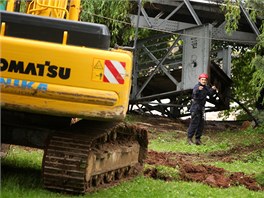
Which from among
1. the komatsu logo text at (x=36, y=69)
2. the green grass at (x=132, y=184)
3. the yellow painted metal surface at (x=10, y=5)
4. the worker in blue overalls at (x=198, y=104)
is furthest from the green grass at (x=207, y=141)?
the komatsu logo text at (x=36, y=69)

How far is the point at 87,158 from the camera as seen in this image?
20.3ft

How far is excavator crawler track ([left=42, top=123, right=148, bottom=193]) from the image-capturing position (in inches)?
243

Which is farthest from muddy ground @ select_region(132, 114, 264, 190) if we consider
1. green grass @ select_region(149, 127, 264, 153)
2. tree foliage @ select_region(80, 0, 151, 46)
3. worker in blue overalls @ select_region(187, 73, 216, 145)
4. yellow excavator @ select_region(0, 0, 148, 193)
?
tree foliage @ select_region(80, 0, 151, 46)

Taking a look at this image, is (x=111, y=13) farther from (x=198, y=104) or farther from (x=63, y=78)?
(x=63, y=78)

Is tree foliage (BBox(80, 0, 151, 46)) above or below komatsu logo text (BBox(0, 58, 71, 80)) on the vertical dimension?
above

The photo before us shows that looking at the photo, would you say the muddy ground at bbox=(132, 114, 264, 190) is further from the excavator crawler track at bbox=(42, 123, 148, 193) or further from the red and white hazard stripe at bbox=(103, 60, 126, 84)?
the red and white hazard stripe at bbox=(103, 60, 126, 84)

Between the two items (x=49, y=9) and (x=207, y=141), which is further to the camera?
(x=207, y=141)

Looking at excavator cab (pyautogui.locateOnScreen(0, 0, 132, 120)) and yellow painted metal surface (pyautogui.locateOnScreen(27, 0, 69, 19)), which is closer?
excavator cab (pyautogui.locateOnScreen(0, 0, 132, 120))

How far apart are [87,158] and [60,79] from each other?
891mm

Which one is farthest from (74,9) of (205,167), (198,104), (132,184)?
(198,104)

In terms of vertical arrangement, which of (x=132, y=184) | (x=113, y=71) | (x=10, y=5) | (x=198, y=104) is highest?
(x=10, y=5)

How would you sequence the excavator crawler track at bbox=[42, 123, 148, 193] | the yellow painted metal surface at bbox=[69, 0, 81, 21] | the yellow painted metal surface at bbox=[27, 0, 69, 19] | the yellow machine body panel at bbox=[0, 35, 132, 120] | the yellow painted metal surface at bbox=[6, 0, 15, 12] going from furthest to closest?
the yellow painted metal surface at bbox=[69, 0, 81, 21] → the yellow painted metal surface at bbox=[6, 0, 15, 12] → the yellow painted metal surface at bbox=[27, 0, 69, 19] → the excavator crawler track at bbox=[42, 123, 148, 193] → the yellow machine body panel at bbox=[0, 35, 132, 120]

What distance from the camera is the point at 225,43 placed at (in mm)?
21422

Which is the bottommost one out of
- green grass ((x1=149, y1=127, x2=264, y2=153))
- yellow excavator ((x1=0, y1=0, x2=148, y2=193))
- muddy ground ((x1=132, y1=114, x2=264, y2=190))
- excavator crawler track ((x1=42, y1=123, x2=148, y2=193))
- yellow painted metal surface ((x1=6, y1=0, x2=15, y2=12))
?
green grass ((x1=149, y1=127, x2=264, y2=153))
